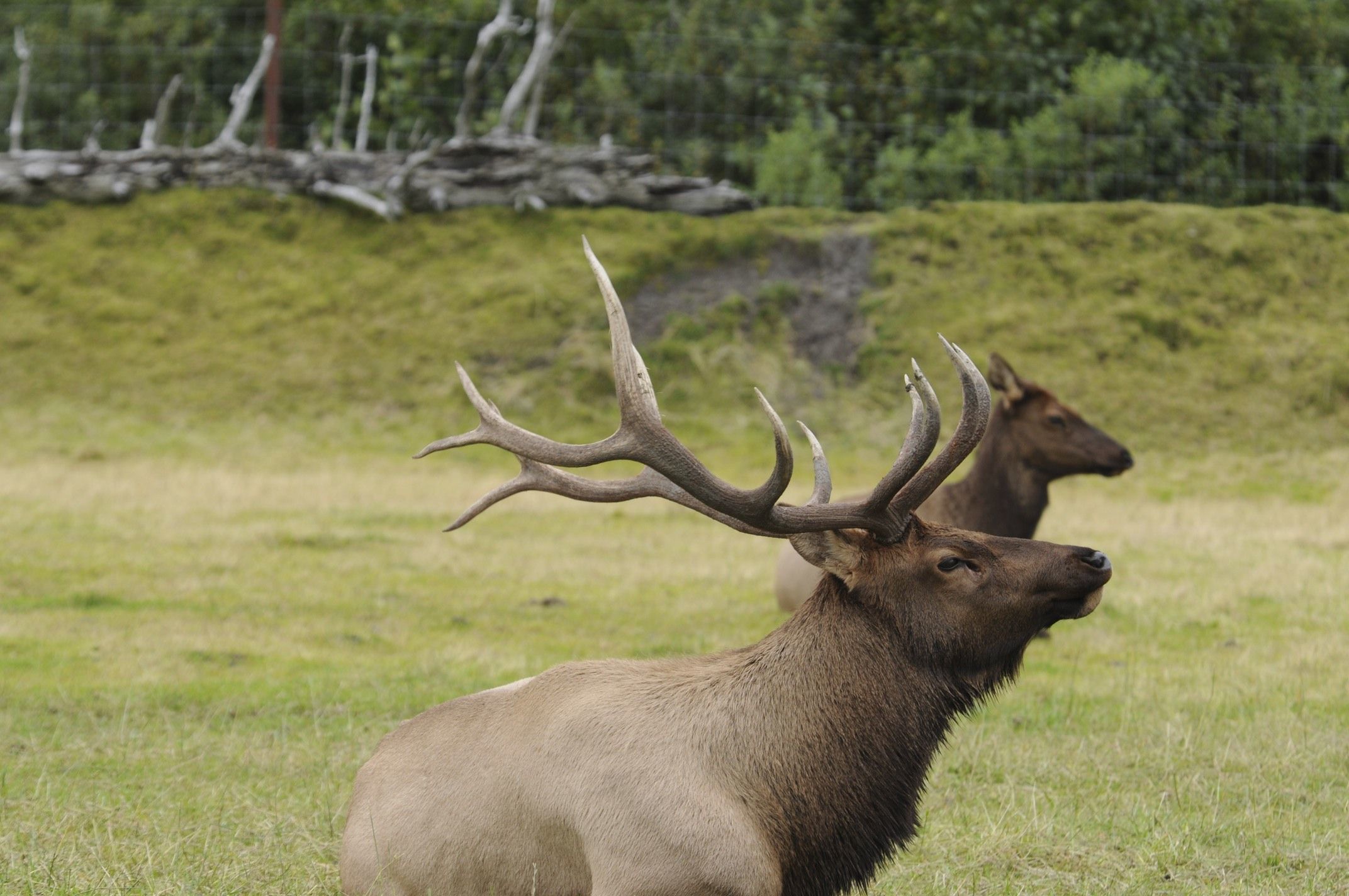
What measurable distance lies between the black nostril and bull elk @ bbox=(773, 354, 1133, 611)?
22.0 ft

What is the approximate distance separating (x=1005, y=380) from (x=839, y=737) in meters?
8.17

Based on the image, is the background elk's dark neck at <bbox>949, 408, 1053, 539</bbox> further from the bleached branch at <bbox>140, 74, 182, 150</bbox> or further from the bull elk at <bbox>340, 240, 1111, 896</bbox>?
the bleached branch at <bbox>140, 74, 182, 150</bbox>

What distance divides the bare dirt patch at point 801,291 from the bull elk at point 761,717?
2063 centimetres

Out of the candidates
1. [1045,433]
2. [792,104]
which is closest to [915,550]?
[1045,433]

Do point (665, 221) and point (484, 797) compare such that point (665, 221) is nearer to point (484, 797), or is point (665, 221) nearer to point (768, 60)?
point (768, 60)

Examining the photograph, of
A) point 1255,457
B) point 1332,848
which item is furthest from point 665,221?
point 1332,848

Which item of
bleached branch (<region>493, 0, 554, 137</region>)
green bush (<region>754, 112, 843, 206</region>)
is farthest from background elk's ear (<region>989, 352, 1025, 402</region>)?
green bush (<region>754, 112, 843, 206</region>)

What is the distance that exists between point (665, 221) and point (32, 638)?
19368 mm

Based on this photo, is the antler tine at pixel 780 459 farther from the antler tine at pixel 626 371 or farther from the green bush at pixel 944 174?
the green bush at pixel 944 174

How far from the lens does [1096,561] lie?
491cm

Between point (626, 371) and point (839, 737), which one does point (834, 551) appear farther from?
point (626, 371)

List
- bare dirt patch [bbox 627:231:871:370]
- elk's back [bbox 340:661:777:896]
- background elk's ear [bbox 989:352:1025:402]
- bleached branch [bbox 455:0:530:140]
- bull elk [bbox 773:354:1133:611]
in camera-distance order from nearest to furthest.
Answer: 1. elk's back [bbox 340:661:777:896]
2. bull elk [bbox 773:354:1133:611]
3. background elk's ear [bbox 989:352:1025:402]
4. bare dirt patch [bbox 627:231:871:370]
5. bleached branch [bbox 455:0:530:140]

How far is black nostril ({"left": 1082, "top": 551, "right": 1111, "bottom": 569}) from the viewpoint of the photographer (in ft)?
16.0

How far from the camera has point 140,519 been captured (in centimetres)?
1591
